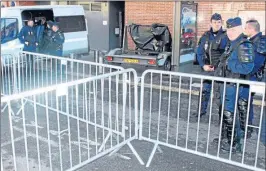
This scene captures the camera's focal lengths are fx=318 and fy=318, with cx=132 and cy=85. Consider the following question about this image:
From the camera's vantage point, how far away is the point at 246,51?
14.1 ft

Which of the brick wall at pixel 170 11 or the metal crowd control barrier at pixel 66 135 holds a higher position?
the brick wall at pixel 170 11

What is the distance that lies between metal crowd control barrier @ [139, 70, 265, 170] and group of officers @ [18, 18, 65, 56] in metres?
3.26

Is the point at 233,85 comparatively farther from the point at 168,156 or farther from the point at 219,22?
the point at 219,22

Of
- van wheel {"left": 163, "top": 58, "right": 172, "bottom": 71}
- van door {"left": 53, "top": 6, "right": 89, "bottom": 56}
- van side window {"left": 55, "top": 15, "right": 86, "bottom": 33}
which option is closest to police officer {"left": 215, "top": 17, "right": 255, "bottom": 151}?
van wheel {"left": 163, "top": 58, "right": 172, "bottom": 71}

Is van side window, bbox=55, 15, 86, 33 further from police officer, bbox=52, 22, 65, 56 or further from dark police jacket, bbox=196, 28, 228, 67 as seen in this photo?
dark police jacket, bbox=196, 28, 228, 67

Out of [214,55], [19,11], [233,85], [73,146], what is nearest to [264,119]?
[233,85]

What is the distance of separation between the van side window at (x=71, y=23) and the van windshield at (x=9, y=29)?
5.80 feet

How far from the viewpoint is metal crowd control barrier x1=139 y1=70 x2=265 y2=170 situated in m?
3.97

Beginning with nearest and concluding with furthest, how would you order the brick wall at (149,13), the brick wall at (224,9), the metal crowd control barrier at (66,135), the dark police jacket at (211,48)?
the metal crowd control barrier at (66,135) < the dark police jacket at (211,48) < the brick wall at (224,9) < the brick wall at (149,13)

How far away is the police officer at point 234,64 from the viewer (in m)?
4.33

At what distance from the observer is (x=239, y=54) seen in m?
4.35

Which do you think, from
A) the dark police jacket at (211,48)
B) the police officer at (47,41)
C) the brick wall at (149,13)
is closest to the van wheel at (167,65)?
the brick wall at (149,13)

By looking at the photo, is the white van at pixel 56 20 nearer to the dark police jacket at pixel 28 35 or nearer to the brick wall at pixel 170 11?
the dark police jacket at pixel 28 35

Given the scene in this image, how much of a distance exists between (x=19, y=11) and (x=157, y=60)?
16.1 ft
